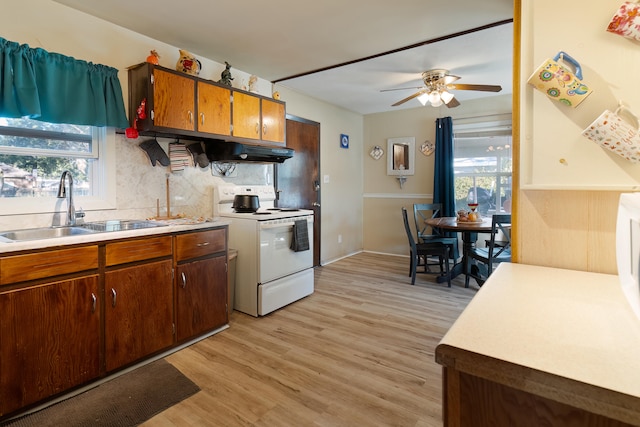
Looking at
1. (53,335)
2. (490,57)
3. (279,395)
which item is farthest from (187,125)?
(490,57)

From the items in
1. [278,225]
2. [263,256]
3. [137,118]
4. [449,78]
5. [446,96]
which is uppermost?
[449,78]

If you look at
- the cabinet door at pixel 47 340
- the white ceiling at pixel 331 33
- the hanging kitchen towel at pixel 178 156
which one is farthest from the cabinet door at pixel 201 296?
the white ceiling at pixel 331 33

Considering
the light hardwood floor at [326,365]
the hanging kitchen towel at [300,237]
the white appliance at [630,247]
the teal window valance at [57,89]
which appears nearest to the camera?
the white appliance at [630,247]

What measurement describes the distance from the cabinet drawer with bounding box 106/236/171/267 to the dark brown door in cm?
194

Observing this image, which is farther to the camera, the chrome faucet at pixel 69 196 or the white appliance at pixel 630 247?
the chrome faucet at pixel 69 196

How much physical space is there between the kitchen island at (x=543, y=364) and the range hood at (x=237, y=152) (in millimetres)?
2544

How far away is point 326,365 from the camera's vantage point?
7.27 feet

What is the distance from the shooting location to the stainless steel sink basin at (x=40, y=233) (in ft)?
6.41

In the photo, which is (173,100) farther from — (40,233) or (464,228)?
(464,228)

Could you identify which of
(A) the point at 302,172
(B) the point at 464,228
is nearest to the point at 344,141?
(A) the point at 302,172

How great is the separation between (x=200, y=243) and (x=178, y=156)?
2.96ft

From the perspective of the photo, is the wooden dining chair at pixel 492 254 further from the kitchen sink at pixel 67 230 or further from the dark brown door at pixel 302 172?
the kitchen sink at pixel 67 230

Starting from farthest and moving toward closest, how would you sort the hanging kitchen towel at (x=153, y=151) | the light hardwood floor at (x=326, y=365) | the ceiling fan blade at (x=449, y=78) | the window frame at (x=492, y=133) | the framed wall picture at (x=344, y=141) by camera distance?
the framed wall picture at (x=344, y=141) < the window frame at (x=492, y=133) < the ceiling fan blade at (x=449, y=78) < the hanging kitchen towel at (x=153, y=151) < the light hardwood floor at (x=326, y=365)

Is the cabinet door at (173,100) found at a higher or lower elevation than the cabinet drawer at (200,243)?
higher
